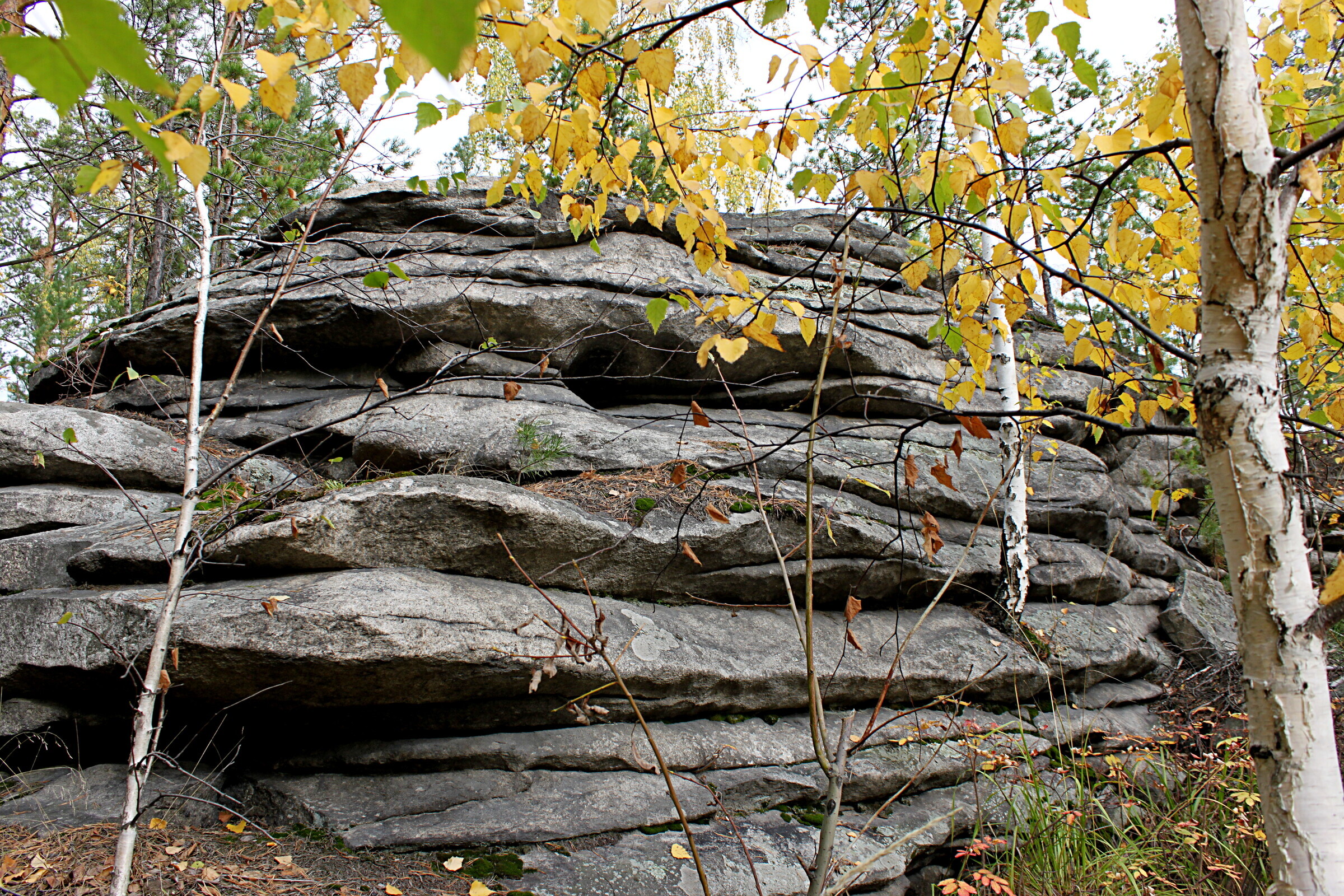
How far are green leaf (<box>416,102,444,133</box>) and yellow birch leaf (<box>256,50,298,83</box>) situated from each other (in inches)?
16.8

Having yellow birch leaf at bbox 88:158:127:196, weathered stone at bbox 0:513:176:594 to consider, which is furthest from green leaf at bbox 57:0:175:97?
weathered stone at bbox 0:513:176:594

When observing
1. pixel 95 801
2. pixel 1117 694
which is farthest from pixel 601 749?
pixel 1117 694

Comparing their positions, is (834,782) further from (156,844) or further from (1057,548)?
(1057,548)

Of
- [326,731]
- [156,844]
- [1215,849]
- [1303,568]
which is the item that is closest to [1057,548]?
[1215,849]

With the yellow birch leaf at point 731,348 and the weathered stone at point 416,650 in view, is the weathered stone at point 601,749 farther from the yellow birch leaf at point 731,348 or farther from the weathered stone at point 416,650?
the yellow birch leaf at point 731,348

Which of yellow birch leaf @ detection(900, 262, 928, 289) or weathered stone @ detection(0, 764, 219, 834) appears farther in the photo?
weathered stone @ detection(0, 764, 219, 834)

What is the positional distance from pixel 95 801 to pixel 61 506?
2250 mm

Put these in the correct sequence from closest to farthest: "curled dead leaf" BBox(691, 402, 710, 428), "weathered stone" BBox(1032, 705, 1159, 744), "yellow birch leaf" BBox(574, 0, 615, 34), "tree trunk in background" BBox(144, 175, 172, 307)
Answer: "yellow birch leaf" BBox(574, 0, 615, 34), "curled dead leaf" BBox(691, 402, 710, 428), "weathered stone" BBox(1032, 705, 1159, 744), "tree trunk in background" BBox(144, 175, 172, 307)

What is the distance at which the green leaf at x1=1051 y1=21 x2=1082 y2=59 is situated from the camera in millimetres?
1720

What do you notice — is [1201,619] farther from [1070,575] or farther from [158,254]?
[158,254]

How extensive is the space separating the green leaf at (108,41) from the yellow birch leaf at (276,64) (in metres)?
0.92

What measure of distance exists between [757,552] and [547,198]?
16.3 ft

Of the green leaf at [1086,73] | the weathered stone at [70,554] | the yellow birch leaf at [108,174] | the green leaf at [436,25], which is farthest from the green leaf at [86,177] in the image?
the weathered stone at [70,554]

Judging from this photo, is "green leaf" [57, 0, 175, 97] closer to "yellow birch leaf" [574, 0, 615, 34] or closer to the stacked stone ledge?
"yellow birch leaf" [574, 0, 615, 34]
